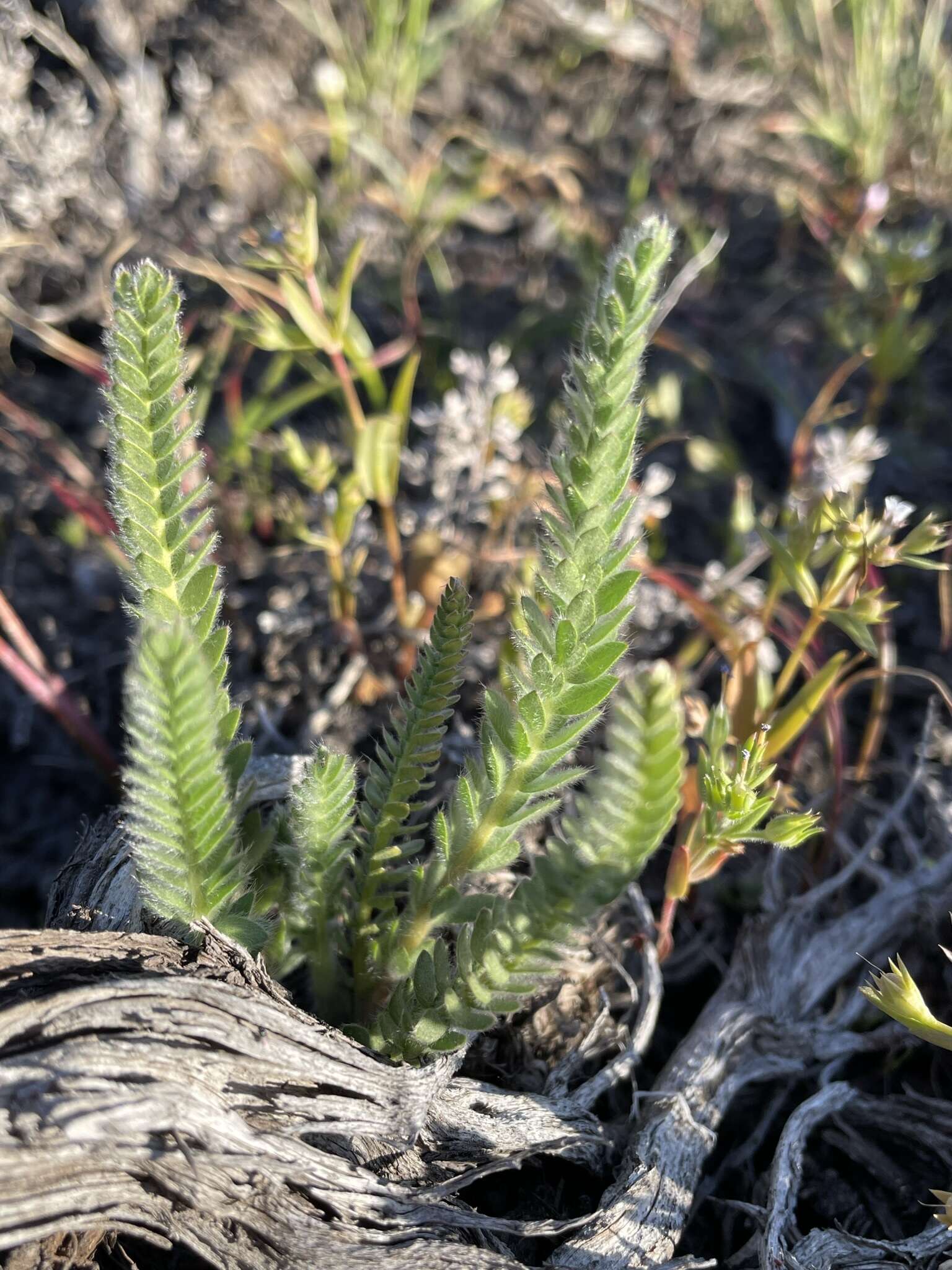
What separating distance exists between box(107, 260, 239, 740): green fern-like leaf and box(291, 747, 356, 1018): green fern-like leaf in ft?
0.55

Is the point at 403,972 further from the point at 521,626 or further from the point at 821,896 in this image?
the point at 821,896

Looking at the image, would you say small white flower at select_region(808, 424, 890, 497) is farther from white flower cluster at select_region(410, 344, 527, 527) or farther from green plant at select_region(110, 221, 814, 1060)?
green plant at select_region(110, 221, 814, 1060)

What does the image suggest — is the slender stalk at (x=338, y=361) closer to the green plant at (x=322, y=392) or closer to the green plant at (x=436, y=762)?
the green plant at (x=322, y=392)

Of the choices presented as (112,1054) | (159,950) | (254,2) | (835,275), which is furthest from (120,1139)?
(254,2)

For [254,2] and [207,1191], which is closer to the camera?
[207,1191]

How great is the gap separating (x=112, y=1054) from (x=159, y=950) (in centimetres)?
19

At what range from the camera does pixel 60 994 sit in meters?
1.25

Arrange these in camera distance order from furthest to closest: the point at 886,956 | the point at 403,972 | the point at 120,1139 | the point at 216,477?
Answer: 1. the point at 216,477
2. the point at 886,956
3. the point at 403,972
4. the point at 120,1139

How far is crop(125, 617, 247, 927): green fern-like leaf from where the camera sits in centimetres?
111

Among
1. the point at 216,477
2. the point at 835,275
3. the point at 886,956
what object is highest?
the point at 835,275

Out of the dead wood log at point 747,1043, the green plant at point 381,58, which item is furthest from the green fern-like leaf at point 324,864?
the green plant at point 381,58

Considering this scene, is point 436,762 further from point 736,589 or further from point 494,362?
point 494,362

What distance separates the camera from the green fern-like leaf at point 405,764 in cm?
140

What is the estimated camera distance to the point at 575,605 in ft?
4.11
